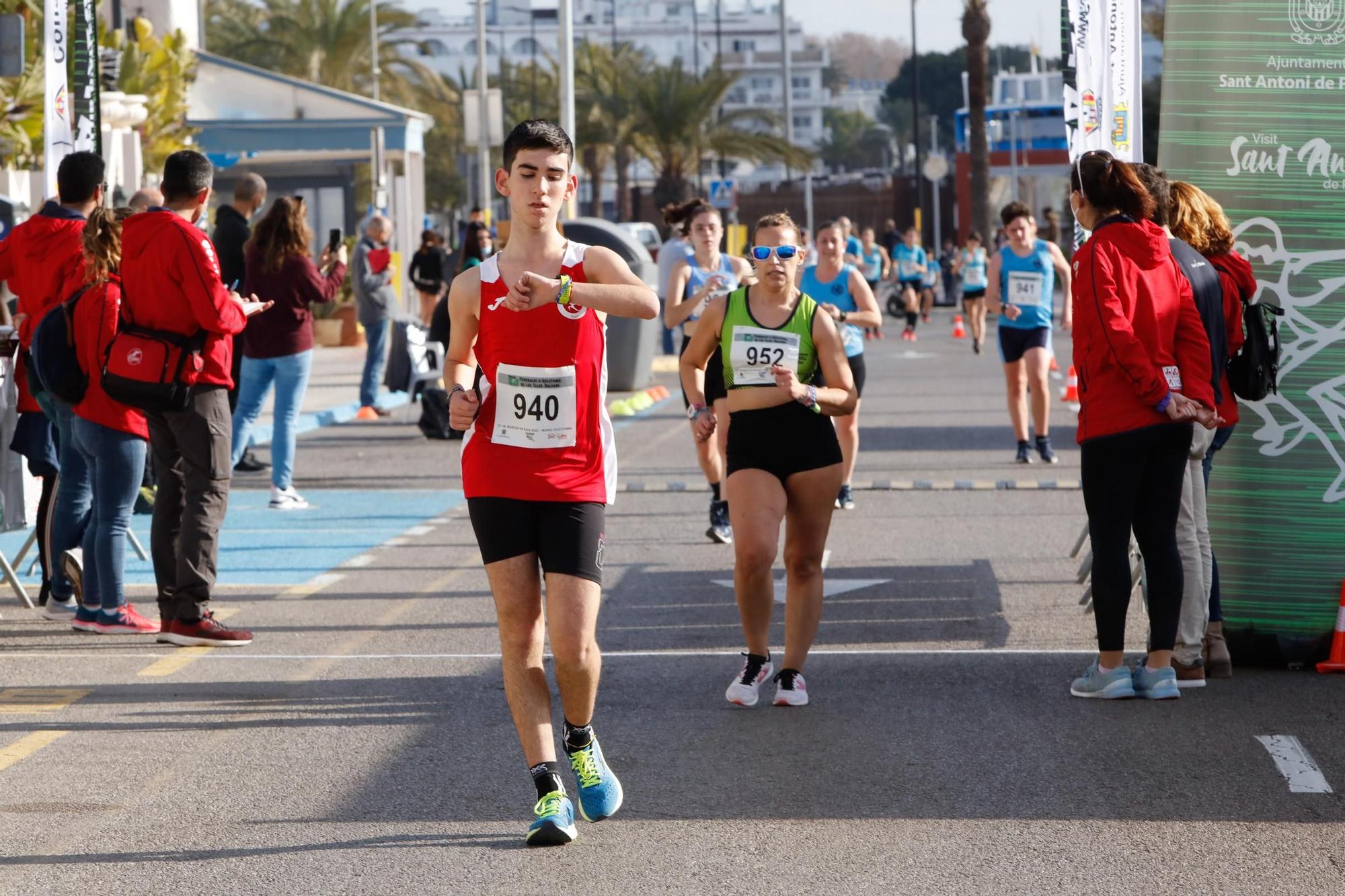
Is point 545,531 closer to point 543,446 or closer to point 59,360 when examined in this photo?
point 543,446

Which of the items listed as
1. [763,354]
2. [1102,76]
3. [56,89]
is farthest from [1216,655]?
[56,89]

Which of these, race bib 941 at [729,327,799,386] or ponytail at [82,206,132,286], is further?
ponytail at [82,206,132,286]

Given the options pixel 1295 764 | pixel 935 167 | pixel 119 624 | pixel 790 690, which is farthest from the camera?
pixel 935 167

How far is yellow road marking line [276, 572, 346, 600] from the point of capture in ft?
32.1

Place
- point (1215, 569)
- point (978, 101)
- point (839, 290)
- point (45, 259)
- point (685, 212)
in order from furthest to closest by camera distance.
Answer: point (978, 101), point (839, 290), point (685, 212), point (45, 259), point (1215, 569)

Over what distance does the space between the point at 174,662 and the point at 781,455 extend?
9.02 feet

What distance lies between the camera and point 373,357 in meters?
19.4

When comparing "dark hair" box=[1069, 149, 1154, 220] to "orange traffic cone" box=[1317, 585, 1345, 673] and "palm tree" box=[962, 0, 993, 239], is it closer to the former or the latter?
"orange traffic cone" box=[1317, 585, 1345, 673]

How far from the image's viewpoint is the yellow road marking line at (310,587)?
978cm

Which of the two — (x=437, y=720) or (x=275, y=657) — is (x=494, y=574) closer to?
(x=437, y=720)

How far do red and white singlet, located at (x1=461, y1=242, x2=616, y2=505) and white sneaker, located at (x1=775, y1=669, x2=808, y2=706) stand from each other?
186cm

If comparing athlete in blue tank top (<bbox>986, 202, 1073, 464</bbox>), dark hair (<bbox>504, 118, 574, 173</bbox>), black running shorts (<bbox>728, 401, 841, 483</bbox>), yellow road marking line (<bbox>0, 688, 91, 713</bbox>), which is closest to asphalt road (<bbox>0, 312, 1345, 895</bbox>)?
yellow road marking line (<bbox>0, 688, 91, 713</bbox>)

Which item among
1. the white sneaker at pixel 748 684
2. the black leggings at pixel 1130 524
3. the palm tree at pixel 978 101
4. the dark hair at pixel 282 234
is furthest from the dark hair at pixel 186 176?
the palm tree at pixel 978 101

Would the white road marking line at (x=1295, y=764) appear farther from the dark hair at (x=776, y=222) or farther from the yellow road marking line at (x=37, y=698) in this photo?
the yellow road marking line at (x=37, y=698)
